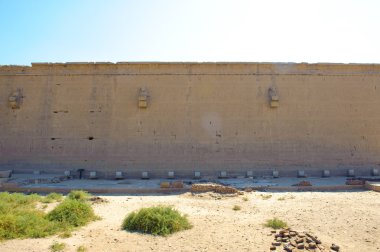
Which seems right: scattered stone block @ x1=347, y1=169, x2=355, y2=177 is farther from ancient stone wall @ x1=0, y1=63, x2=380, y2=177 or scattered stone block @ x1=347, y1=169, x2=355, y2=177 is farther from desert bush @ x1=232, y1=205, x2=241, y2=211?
desert bush @ x1=232, y1=205, x2=241, y2=211

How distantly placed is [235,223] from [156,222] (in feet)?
6.18

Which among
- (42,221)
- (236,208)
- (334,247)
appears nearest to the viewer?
(334,247)

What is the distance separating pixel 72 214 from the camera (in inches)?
284

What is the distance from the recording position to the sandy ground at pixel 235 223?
19.2 ft

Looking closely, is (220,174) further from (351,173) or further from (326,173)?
(351,173)

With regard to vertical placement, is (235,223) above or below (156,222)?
below

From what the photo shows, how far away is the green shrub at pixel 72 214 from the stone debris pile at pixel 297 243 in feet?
14.0

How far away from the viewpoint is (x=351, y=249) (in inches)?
222

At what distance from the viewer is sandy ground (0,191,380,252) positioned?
5.84m

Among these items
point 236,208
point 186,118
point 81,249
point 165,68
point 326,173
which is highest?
point 165,68

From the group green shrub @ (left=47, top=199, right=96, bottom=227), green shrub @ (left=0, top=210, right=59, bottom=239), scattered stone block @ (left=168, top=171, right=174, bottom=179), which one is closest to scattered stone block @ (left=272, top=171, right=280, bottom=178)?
scattered stone block @ (left=168, top=171, right=174, bottom=179)

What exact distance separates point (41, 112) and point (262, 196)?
1088cm

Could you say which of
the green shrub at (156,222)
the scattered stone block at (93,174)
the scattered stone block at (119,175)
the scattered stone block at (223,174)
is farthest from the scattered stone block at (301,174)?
the scattered stone block at (93,174)

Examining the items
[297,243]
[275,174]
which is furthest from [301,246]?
[275,174]
